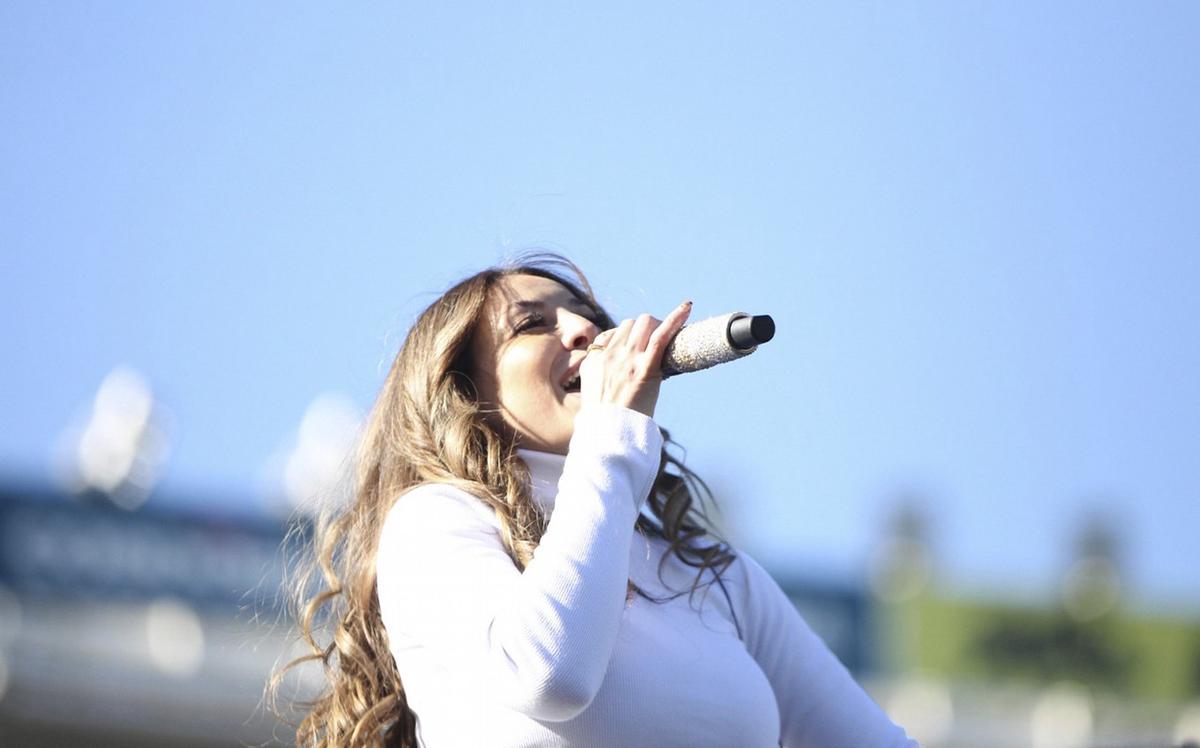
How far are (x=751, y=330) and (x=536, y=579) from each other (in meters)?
0.37

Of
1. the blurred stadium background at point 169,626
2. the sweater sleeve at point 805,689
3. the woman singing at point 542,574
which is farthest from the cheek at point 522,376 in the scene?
the blurred stadium background at point 169,626

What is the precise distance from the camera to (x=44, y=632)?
10.6 meters

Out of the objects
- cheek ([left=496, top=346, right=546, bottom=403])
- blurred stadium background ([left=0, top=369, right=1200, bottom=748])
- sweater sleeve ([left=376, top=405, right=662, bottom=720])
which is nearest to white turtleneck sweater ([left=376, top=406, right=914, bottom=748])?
sweater sleeve ([left=376, top=405, right=662, bottom=720])

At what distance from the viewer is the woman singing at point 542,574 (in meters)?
1.63

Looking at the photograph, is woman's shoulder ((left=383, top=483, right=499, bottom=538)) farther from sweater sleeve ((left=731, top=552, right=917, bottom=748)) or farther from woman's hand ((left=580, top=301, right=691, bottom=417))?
sweater sleeve ((left=731, top=552, right=917, bottom=748))

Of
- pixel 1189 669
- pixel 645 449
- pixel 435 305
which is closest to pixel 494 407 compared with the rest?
pixel 435 305

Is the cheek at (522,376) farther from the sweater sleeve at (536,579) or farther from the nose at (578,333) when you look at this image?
the sweater sleeve at (536,579)

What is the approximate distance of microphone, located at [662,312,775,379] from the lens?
1.69 meters

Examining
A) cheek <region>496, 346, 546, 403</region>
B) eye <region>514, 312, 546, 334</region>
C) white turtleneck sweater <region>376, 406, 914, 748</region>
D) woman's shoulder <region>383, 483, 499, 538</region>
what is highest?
eye <region>514, 312, 546, 334</region>

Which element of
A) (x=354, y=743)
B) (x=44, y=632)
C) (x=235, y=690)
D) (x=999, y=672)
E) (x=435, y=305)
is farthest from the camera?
(x=999, y=672)

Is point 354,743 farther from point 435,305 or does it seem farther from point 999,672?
point 999,672

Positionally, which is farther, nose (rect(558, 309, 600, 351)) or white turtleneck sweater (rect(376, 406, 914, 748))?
nose (rect(558, 309, 600, 351))

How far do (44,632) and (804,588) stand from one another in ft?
20.5

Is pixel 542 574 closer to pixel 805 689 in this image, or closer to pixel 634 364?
pixel 634 364
